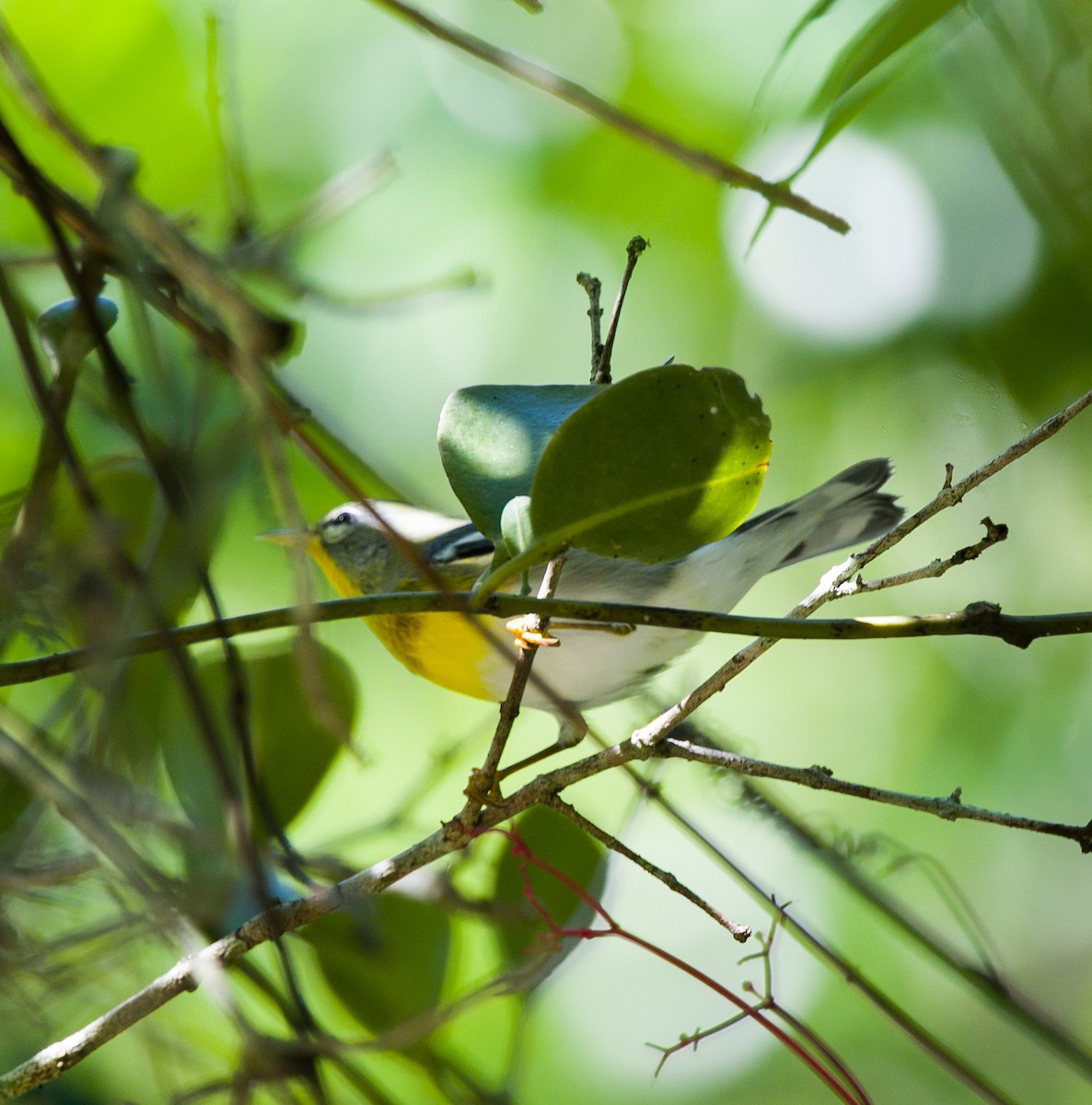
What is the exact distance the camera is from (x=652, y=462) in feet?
2.23

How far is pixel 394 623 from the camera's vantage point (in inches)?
74.1

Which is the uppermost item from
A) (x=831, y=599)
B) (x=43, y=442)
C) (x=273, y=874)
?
(x=43, y=442)

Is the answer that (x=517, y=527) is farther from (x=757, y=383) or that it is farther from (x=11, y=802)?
(x=757, y=383)

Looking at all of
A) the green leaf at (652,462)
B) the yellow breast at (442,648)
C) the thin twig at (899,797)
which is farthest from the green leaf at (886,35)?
the yellow breast at (442,648)

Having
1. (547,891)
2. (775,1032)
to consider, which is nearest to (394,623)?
(547,891)

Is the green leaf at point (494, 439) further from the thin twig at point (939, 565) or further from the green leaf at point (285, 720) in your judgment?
the green leaf at point (285, 720)

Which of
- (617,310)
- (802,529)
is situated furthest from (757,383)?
(617,310)

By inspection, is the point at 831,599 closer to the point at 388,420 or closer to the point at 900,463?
the point at 900,463

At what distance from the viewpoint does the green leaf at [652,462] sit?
659 mm

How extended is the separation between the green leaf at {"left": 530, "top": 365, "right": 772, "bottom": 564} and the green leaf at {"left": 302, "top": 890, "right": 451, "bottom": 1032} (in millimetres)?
656

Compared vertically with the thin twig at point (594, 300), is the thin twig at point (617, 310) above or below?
below

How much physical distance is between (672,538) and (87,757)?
577 mm

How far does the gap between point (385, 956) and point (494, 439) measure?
67 centimetres

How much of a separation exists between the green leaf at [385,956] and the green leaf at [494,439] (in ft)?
1.90
